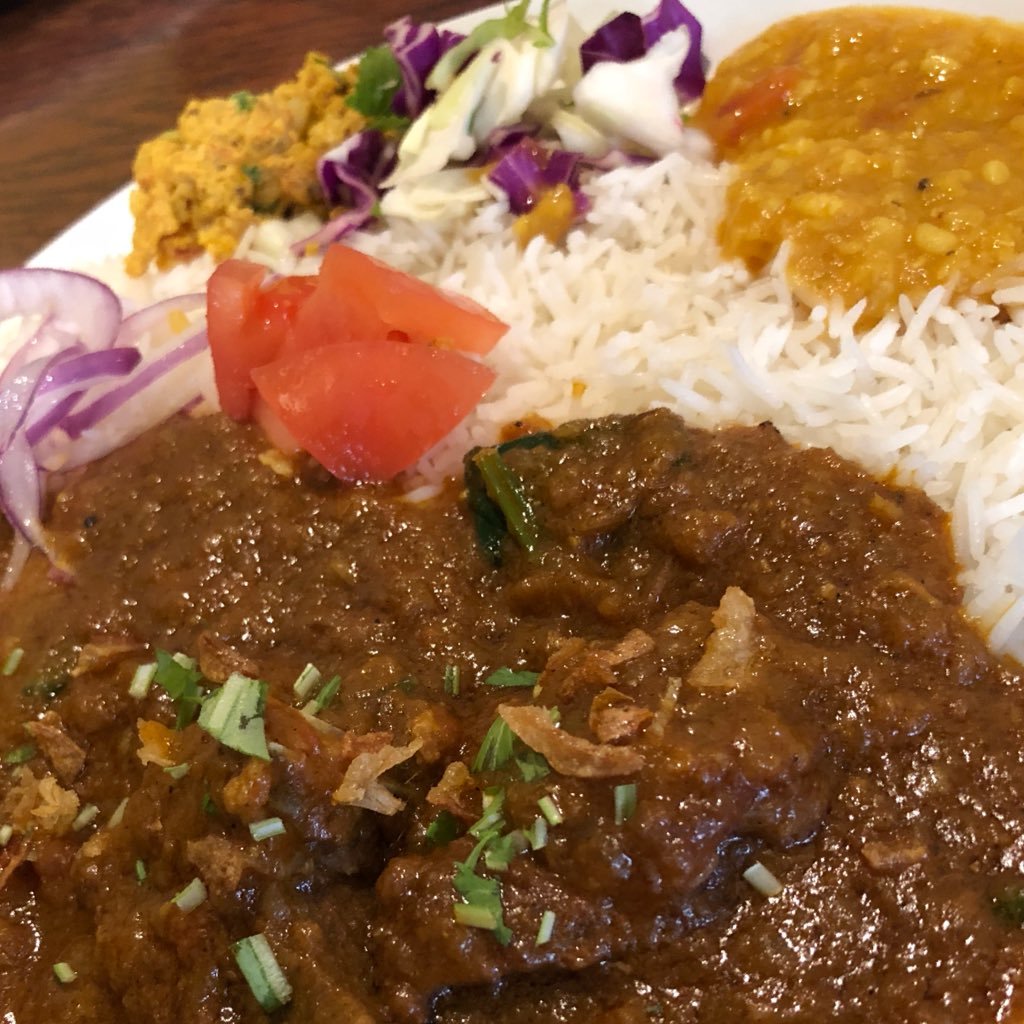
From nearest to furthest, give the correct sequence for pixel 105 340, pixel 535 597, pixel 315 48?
pixel 535 597
pixel 105 340
pixel 315 48

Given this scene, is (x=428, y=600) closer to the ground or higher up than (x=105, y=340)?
closer to the ground

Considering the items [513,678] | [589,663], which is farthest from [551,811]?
[513,678]

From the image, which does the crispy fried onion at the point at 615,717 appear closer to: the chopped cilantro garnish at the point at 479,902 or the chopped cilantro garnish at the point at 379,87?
the chopped cilantro garnish at the point at 479,902

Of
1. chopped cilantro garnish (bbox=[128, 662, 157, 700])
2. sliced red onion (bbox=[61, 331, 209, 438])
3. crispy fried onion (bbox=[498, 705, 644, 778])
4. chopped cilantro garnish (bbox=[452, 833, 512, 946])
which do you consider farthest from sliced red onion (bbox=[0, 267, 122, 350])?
chopped cilantro garnish (bbox=[452, 833, 512, 946])

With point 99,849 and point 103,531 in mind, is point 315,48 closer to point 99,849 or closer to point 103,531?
point 103,531

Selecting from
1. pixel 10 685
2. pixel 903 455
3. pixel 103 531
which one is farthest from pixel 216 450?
pixel 903 455
